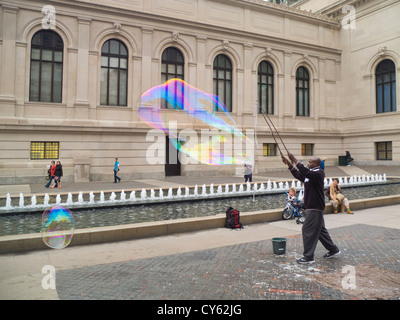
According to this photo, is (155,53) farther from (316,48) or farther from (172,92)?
(316,48)

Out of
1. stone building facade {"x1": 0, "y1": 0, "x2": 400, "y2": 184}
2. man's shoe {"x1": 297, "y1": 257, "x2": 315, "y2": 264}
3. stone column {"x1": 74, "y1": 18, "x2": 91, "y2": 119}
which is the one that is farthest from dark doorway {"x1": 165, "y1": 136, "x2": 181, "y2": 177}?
man's shoe {"x1": 297, "y1": 257, "x2": 315, "y2": 264}

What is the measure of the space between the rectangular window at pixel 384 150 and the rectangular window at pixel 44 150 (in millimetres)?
32414

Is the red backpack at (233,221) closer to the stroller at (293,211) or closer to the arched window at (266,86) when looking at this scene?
the stroller at (293,211)

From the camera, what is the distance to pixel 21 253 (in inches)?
313

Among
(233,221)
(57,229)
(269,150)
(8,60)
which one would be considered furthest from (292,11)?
(57,229)

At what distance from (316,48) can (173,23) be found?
17.4 m

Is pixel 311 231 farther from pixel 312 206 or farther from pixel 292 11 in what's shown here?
pixel 292 11

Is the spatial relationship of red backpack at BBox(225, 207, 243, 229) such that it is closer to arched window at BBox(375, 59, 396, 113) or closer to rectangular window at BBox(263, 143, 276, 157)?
rectangular window at BBox(263, 143, 276, 157)

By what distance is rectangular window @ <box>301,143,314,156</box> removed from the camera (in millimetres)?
36812

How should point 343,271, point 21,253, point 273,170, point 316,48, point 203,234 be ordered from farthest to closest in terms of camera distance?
point 316,48 < point 273,170 < point 203,234 < point 21,253 < point 343,271

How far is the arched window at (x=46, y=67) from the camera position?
2575 centimetres

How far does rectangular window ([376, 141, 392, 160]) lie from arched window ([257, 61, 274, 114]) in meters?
12.5
